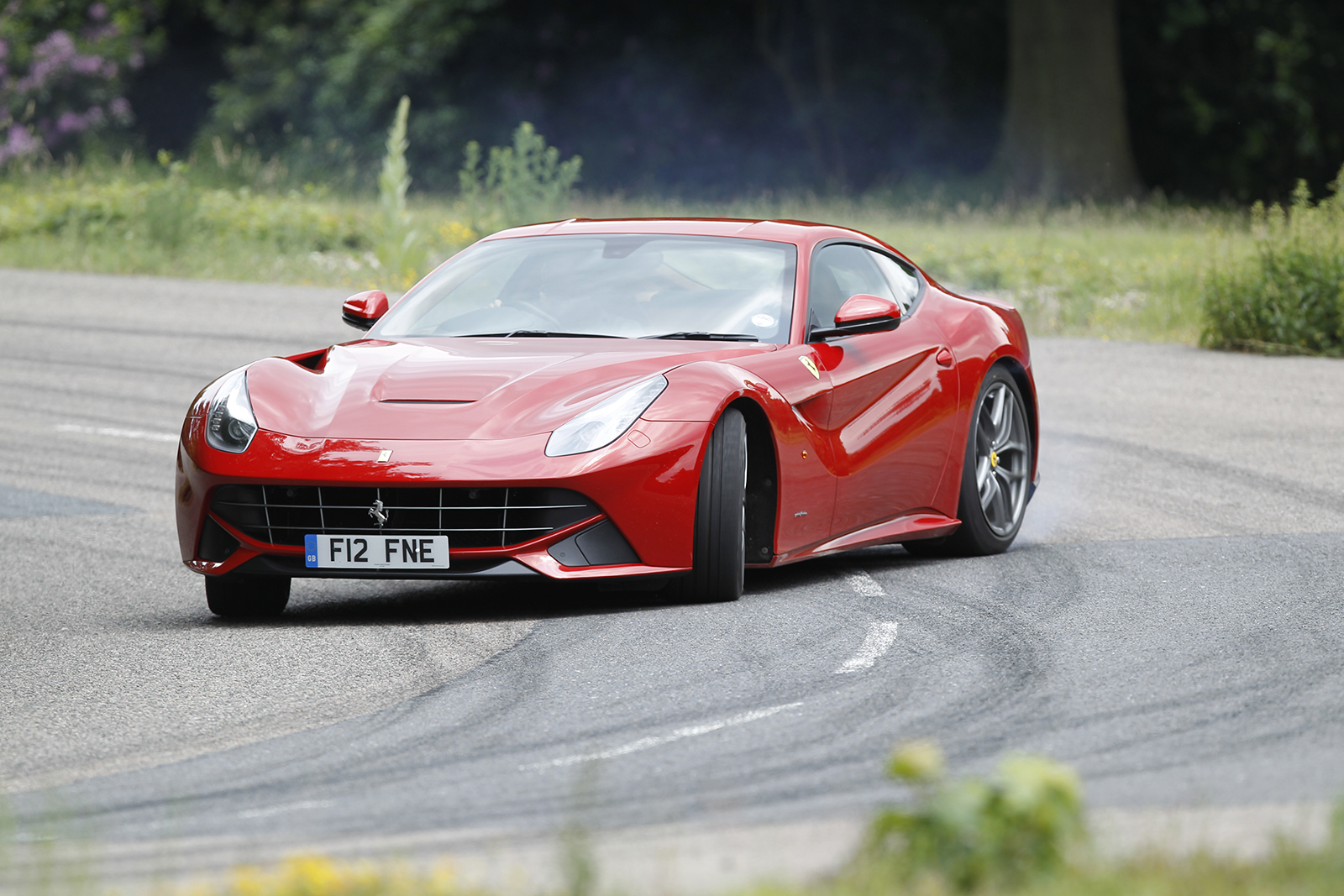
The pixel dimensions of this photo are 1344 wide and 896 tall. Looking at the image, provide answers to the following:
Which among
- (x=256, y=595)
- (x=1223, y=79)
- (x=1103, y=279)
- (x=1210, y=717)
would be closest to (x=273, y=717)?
(x=256, y=595)

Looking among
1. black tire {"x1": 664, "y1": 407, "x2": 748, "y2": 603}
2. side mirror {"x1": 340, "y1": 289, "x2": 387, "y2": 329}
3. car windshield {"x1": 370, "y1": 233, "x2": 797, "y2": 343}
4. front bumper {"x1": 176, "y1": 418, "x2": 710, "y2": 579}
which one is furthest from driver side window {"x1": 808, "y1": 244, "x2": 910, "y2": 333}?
side mirror {"x1": 340, "y1": 289, "x2": 387, "y2": 329}

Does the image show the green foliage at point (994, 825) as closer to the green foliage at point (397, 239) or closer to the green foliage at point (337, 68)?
the green foliage at point (397, 239)

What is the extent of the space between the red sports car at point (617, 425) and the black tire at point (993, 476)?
0.02 m

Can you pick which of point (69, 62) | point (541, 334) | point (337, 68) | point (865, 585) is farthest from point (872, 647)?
point (69, 62)

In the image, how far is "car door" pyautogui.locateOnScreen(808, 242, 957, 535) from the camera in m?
7.47

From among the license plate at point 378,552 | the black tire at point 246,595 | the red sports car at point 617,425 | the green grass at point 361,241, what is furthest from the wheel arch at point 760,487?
the green grass at point 361,241

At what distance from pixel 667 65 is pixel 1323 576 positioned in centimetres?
3704

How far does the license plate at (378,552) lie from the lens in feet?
21.4

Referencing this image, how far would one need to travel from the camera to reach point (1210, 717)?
5.03m

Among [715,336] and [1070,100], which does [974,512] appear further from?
[1070,100]

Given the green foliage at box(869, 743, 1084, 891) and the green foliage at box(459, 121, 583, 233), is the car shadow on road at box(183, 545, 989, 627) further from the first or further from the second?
the green foliage at box(459, 121, 583, 233)

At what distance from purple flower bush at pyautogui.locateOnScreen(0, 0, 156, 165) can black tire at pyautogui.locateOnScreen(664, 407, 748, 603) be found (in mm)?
34120

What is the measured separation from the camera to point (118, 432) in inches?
492

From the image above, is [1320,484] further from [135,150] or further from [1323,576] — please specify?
[135,150]
